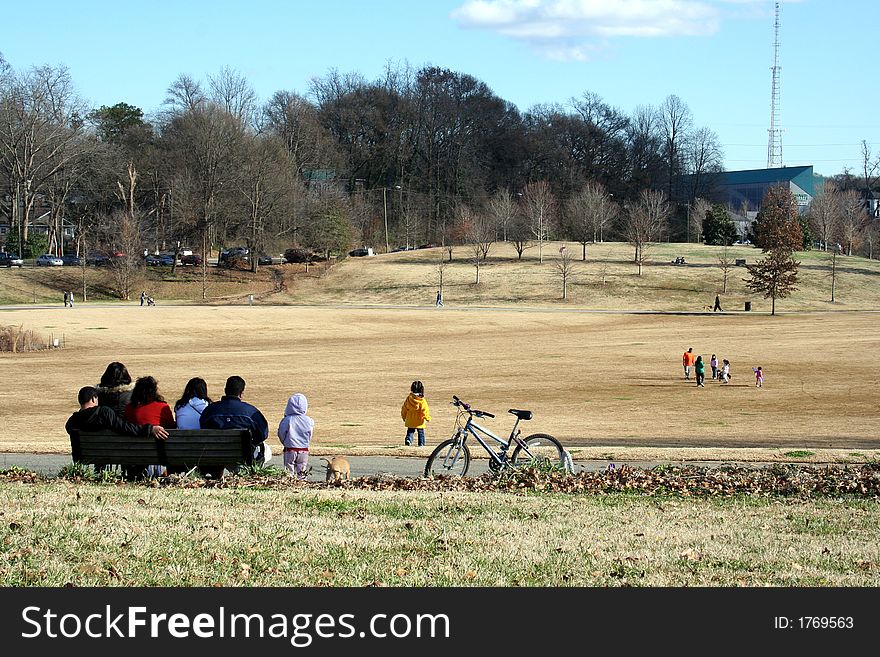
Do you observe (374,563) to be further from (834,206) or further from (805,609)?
(834,206)

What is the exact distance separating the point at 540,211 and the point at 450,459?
103056 mm

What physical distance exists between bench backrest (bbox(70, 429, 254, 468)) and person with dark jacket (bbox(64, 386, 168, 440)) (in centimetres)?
7

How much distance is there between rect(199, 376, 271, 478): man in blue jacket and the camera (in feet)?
40.0

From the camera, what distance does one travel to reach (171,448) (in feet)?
38.4

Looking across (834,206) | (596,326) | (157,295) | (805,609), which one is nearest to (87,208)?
(157,295)

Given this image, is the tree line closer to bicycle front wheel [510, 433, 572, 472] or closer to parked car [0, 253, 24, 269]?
parked car [0, 253, 24, 269]

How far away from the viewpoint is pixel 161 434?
1158 cm

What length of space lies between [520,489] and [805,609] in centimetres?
576

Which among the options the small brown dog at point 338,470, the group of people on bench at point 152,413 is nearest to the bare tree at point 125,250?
the group of people on bench at point 152,413

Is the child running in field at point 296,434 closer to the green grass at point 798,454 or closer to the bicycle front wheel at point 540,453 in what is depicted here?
the bicycle front wheel at point 540,453

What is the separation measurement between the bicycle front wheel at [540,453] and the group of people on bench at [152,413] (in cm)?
334

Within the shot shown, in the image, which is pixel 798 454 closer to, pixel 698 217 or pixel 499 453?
pixel 499 453

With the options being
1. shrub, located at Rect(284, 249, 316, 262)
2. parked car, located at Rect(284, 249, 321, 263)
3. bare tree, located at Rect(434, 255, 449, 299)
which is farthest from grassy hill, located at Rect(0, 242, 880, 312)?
shrub, located at Rect(284, 249, 316, 262)

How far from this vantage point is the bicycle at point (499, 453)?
13.2 meters
